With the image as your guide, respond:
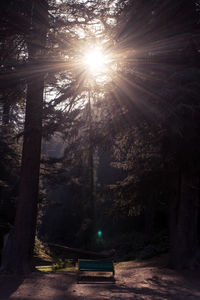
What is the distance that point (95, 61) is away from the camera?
11.5 metres

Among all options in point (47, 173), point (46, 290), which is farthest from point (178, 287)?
point (47, 173)

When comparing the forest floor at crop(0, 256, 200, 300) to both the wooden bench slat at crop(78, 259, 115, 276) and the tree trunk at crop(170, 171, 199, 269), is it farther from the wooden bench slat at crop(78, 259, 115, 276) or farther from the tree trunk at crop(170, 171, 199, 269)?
the tree trunk at crop(170, 171, 199, 269)

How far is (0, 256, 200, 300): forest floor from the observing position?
7.81m

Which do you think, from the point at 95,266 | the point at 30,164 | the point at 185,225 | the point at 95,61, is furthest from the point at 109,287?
the point at 95,61

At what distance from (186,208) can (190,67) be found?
16.3ft

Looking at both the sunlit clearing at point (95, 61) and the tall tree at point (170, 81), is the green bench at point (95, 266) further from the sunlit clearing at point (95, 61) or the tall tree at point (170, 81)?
the sunlit clearing at point (95, 61)

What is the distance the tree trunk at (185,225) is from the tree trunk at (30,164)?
203 inches

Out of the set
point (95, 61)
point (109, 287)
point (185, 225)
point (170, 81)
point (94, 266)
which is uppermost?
point (95, 61)

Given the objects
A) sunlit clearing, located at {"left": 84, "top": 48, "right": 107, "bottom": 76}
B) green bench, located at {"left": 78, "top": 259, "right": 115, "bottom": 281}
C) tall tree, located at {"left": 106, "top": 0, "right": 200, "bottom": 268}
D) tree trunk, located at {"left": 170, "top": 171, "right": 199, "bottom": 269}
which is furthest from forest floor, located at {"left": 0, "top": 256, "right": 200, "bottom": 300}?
sunlit clearing, located at {"left": 84, "top": 48, "right": 107, "bottom": 76}

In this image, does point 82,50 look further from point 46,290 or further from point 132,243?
point 132,243

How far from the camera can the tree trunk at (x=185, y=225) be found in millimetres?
11578

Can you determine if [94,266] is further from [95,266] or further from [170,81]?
[170,81]

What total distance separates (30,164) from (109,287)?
16.6ft

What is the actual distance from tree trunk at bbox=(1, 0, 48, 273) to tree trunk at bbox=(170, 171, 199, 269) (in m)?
5.16
